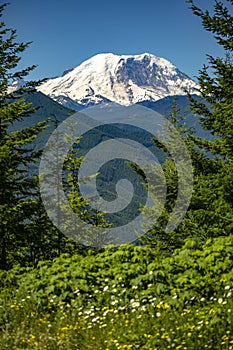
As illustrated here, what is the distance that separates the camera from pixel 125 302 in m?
6.87

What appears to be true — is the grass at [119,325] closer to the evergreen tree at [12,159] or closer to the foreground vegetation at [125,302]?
the foreground vegetation at [125,302]

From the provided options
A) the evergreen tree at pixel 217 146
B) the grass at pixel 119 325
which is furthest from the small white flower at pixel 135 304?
the evergreen tree at pixel 217 146

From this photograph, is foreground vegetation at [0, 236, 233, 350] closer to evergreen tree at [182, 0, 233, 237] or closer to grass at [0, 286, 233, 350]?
grass at [0, 286, 233, 350]

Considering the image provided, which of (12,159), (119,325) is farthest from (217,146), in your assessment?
(119,325)

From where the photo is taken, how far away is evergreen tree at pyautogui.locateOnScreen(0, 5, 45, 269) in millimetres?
15525

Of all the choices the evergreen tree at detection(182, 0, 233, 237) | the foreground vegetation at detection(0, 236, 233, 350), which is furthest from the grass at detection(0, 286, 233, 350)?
the evergreen tree at detection(182, 0, 233, 237)

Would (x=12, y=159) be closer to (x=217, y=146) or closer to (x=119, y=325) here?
(x=217, y=146)

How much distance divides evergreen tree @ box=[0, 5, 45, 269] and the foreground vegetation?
7.23m

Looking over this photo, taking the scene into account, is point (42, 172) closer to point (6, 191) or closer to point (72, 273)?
point (6, 191)

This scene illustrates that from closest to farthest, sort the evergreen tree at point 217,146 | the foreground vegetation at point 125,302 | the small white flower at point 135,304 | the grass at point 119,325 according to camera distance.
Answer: the grass at point 119,325
the foreground vegetation at point 125,302
the small white flower at point 135,304
the evergreen tree at point 217,146

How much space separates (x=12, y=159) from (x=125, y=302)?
34.3 feet

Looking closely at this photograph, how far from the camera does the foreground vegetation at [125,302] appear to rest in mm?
5406

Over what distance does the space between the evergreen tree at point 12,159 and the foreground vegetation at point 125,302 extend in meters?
7.23

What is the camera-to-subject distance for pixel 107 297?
7.21 m
